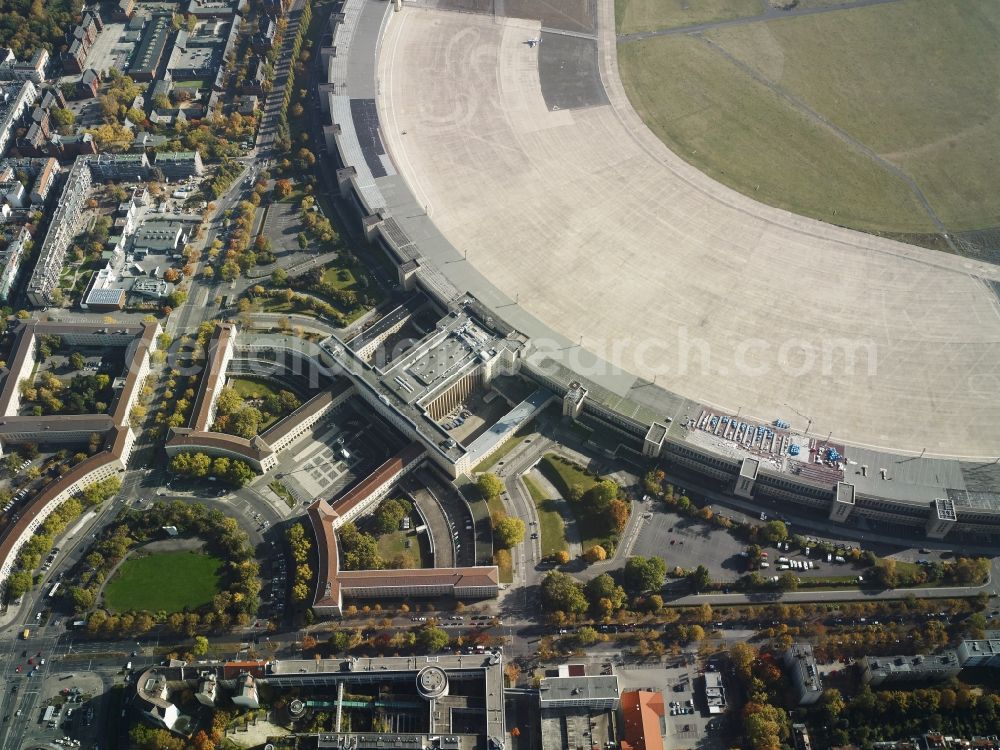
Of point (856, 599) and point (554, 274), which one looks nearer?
point (856, 599)

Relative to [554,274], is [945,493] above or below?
below

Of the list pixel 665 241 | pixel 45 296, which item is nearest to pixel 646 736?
pixel 665 241

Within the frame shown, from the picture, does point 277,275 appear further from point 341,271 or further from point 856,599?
point 856,599

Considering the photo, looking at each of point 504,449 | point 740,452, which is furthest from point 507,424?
point 740,452

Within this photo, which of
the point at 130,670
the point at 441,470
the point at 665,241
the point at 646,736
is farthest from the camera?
the point at 665,241

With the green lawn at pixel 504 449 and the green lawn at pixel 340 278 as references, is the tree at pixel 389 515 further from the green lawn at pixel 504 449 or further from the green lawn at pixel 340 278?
the green lawn at pixel 340 278

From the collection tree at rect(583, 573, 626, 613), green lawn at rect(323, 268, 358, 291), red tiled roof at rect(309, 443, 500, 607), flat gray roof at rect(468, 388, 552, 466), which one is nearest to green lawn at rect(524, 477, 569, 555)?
flat gray roof at rect(468, 388, 552, 466)
